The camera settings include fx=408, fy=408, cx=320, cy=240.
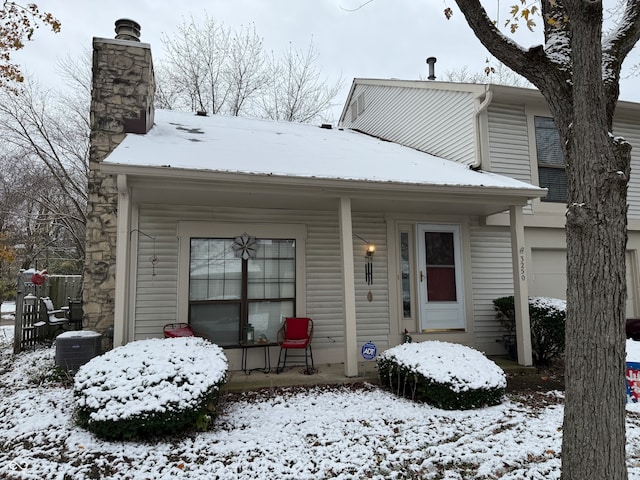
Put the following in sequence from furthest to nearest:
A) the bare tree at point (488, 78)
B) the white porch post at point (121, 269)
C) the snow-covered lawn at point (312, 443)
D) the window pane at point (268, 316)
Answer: the bare tree at point (488, 78), the window pane at point (268, 316), the white porch post at point (121, 269), the snow-covered lawn at point (312, 443)

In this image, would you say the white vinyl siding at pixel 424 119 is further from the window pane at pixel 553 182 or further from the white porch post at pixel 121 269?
the white porch post at pixel 121 269

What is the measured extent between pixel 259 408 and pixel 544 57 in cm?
414

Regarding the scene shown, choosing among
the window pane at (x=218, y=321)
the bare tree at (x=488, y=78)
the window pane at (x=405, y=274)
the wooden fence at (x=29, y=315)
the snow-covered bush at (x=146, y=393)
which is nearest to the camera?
the snow-covered bush at (x=146, y=393)

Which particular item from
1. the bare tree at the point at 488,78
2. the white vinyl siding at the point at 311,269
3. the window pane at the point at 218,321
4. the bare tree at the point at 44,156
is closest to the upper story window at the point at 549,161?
the white vinyl siding at the point at 311,269

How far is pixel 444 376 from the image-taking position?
14.9ft

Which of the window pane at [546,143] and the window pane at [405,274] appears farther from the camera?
the window pane at [546,143]

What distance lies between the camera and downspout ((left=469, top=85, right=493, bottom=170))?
22.9ft

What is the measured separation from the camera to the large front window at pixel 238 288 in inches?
243

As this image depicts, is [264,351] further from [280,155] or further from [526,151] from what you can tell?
[526,151]

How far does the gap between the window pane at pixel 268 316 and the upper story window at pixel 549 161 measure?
5.26 m

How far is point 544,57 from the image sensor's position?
2746mm

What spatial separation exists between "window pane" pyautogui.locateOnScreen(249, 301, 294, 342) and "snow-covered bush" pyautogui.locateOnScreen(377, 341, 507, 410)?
196 centimetres

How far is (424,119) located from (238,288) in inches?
216

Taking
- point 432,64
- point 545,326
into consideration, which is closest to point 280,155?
point 545,326
